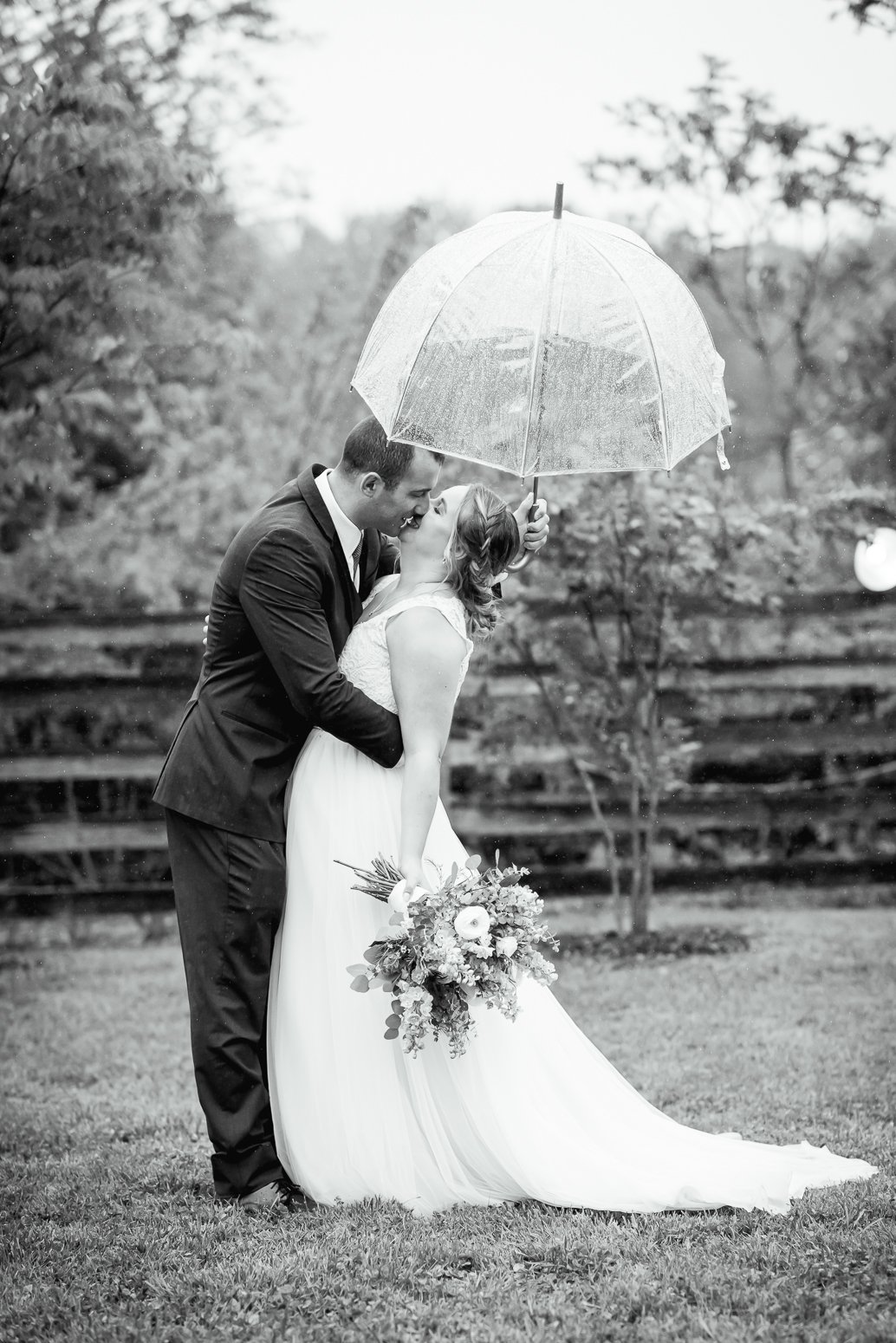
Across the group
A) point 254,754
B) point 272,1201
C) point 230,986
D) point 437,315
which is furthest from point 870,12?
point 272,1201

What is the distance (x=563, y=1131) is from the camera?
11.9ft

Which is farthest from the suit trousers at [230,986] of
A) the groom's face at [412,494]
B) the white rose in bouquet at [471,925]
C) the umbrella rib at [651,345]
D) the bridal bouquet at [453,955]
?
the umbrella rib at [651,345]

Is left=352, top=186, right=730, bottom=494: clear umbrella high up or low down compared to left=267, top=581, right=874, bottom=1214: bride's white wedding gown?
up

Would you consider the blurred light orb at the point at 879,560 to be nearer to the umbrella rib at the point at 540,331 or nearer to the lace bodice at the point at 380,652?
the umbrella rib at the point at 540,331

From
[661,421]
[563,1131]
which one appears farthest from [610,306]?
[563,1131]

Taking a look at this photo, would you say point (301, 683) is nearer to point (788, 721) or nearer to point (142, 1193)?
point (142, 1193)

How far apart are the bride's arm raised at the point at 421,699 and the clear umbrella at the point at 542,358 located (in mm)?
516

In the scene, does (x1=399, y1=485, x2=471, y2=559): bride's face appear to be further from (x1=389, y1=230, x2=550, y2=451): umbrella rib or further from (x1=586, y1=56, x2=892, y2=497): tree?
(x1=586, y1=56, x2=892, y2=497): tree

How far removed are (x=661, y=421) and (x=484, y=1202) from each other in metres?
2.25

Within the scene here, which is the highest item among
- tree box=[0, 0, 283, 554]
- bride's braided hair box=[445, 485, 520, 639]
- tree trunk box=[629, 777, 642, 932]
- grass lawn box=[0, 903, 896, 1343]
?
tree box=[0, 0, 283, 554]

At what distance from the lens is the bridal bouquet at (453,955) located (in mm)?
3295

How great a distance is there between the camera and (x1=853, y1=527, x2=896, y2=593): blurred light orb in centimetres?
725

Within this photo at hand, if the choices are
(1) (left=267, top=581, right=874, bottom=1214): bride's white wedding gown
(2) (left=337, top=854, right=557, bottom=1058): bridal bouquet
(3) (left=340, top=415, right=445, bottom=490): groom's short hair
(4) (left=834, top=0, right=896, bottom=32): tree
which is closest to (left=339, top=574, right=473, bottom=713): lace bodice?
(1) (left=267, top=581, right=874, bottom=1214): bride's white wedding gown

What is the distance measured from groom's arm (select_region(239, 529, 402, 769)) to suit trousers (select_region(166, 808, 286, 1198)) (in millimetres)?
453
